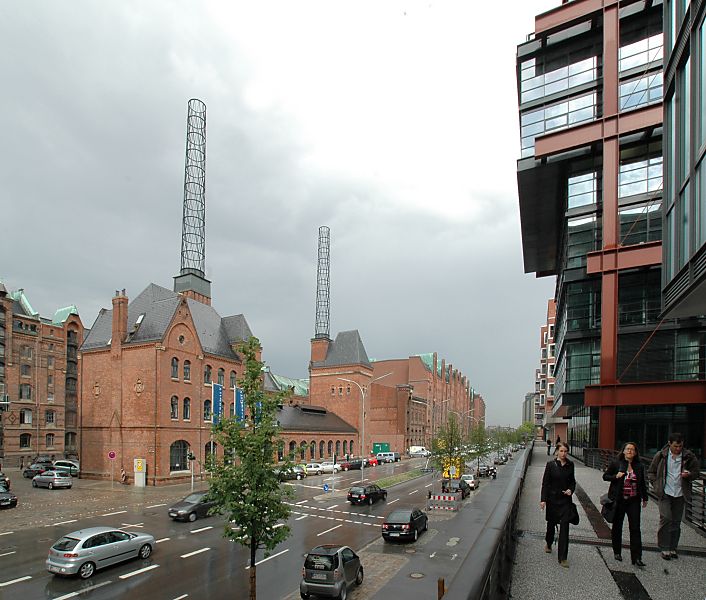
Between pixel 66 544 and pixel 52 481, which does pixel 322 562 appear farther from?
pixel 52 481

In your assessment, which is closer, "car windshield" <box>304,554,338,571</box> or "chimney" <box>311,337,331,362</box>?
"car windshield" <box>304,554,338,571</box>

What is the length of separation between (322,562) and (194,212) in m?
52.2

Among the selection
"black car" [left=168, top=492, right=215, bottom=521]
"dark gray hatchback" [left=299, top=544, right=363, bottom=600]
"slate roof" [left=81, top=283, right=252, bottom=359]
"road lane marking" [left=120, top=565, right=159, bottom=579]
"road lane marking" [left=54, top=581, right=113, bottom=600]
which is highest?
"slate roof" [left=81, top=283, right=252, bottom=359]

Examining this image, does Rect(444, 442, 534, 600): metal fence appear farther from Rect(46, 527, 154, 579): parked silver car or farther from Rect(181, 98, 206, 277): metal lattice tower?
Rect(181, 98, 206, 277): metal lattice tower

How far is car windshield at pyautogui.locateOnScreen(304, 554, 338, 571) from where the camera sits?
1372 cm

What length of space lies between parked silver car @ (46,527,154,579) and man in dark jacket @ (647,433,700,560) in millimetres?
16771

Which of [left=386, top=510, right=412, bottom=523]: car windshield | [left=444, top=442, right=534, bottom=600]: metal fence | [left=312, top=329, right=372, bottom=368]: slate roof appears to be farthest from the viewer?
[left=312, top=329, right=372, bottom=368]: slate roof

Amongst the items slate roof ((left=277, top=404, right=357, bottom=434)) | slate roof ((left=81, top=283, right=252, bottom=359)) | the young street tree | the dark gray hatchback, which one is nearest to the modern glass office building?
the dark gray hatchback

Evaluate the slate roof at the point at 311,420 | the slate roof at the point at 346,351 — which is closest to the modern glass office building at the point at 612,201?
the slate roof at the point at 311,420

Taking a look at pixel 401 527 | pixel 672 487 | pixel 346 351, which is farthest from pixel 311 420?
pixel 672 487

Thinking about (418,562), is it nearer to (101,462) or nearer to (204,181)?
(101,462)

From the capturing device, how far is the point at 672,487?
7383mm

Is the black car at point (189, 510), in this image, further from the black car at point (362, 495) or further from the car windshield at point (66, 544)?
the black car at point (362, 495)

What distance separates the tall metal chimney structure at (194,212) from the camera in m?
57.5
